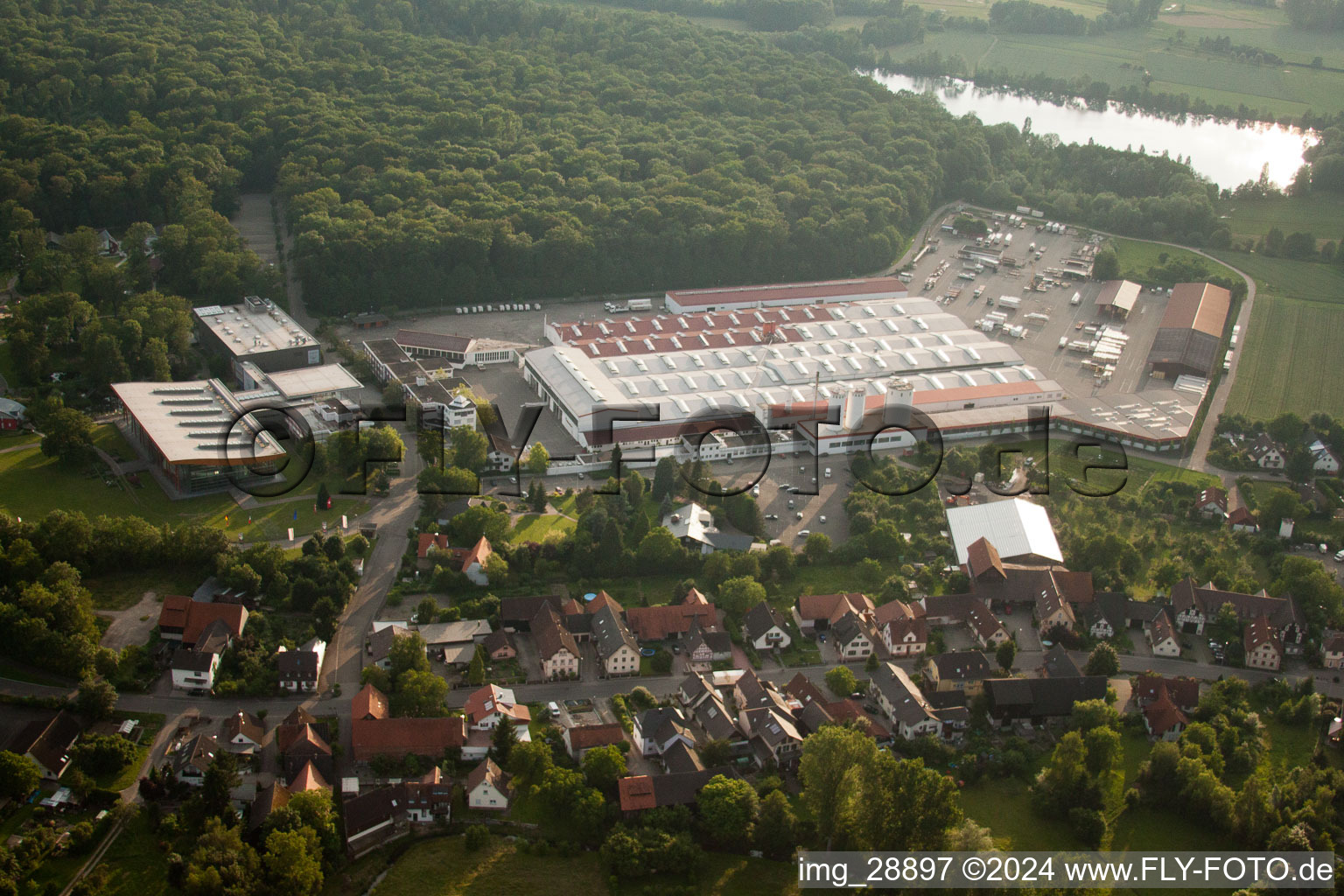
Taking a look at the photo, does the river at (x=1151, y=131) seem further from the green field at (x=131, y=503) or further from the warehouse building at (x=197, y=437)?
the green field at (x=131, y=503)

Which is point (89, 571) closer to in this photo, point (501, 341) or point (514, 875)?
point (514, 875)

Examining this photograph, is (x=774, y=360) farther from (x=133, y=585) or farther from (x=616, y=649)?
(x=133, y=585)

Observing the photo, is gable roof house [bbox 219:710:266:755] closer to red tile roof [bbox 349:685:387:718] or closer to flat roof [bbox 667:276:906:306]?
red tile roof [bbox 349:685:387:718]

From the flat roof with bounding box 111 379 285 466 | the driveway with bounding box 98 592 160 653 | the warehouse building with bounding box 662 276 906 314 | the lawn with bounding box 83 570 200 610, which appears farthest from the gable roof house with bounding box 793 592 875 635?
the warehouse building with bounding box 662 276 906 314

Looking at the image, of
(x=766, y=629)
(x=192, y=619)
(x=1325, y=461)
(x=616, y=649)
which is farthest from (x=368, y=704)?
(x=1325, y=461)

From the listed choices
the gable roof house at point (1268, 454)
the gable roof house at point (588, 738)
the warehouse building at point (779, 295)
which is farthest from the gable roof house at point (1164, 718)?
the warehouse building at point (779, 295)
